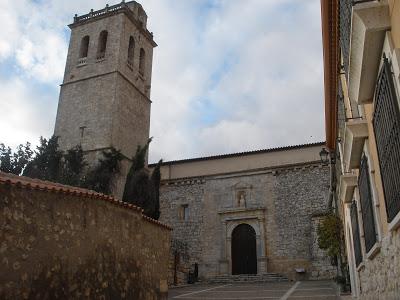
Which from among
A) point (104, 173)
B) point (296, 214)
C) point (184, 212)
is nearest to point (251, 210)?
point (296, 214)

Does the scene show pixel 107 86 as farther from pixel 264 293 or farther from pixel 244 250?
pixel 264 293

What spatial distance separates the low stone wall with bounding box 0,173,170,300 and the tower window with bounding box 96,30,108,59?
19.4 metres

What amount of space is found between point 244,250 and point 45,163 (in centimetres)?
1173

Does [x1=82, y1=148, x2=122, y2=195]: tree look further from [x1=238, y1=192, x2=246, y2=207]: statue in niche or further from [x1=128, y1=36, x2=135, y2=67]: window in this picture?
[x1=128, y1=36, x2=135, y2=67]: window

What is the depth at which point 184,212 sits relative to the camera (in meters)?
24.9

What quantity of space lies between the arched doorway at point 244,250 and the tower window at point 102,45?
13619 mm

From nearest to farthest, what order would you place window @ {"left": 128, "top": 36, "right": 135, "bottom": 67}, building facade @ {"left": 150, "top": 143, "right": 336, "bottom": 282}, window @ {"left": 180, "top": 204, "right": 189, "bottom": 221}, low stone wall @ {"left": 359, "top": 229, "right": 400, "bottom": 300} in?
low stone wall @ {"left": 359, "top": 229, "right": 400, "bottom": 300}
building facade @ {"left": 150, "top": 143, "right": 336, "bottom": 282}
window @ {"left": 180, "top": 204, "right": 189, "bottom": 221}
window @ {"left": 128, "top": 36, "right": 135, "bottom": 67}

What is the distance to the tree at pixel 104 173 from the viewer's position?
2062 centimetres

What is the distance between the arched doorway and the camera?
73.9 ft

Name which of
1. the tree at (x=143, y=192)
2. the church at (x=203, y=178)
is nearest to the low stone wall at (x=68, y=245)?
the tree at (x=143, y=192)

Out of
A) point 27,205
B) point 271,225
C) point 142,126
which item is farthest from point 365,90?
point 142,126

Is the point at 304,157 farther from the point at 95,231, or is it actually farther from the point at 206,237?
the point at 95,231

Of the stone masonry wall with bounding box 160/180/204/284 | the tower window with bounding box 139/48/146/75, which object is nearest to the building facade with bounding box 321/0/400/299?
the stone masonry wall with bounding box 160/180/204/284

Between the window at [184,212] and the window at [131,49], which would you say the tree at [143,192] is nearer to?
the window at [184,212]
